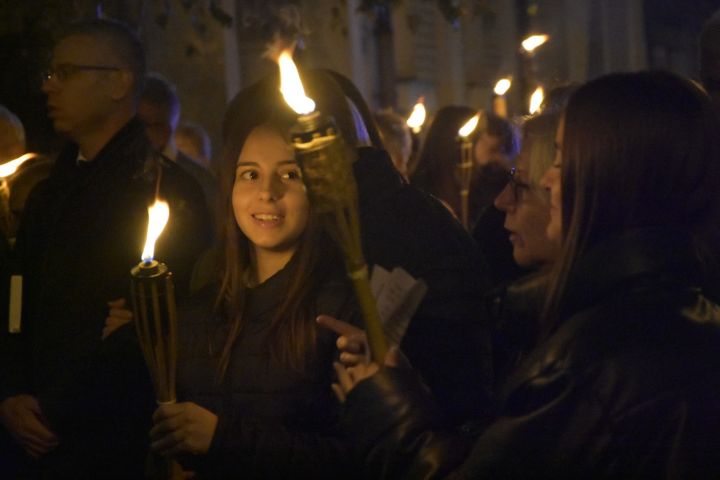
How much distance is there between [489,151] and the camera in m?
6.33

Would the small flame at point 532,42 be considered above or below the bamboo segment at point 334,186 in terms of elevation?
above

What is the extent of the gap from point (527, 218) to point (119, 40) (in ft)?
6.89

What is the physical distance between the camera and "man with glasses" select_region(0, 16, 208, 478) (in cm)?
367

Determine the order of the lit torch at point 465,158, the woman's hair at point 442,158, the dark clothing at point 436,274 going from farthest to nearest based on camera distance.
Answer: the woman's hair at point 442,158, the lit torch at point 465,158, the dark clothing at point 436,274

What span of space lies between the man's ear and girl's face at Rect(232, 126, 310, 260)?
124cm

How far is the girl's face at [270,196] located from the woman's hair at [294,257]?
36mm

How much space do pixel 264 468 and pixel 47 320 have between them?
1.38 m

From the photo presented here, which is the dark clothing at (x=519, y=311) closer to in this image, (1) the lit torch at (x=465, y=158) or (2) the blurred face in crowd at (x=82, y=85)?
(2) the blurred face in crowd at (x=82, y=85)

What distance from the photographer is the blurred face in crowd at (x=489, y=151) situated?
6.31 meters

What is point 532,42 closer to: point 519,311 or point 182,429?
point 519,311

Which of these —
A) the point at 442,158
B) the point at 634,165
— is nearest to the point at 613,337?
the point at 634,165

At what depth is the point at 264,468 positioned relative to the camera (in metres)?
2.75

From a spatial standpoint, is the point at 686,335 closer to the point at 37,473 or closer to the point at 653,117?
the point at 653,117

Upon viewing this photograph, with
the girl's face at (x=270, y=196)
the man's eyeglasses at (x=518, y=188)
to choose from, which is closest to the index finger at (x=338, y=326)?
the girl's face at (x=270, y=196)
